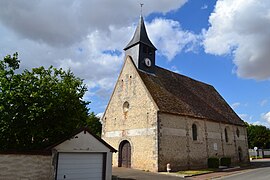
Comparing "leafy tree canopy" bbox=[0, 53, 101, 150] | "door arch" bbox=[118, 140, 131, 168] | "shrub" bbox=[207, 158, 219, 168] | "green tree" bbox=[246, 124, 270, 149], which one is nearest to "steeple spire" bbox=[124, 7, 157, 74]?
"door arch" bbox=[118, 140, 131, 168]

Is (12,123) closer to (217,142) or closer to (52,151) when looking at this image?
(52,151)

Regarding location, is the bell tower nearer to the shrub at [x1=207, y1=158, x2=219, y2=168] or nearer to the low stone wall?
the shrub at [x1=207, y1=158, x2=219, y2=168]

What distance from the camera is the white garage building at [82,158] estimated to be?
11.1 m

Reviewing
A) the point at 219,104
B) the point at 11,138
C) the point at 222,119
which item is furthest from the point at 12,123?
the point at 219,104

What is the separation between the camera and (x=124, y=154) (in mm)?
20875

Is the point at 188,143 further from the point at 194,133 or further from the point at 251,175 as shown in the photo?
the point at 251,175

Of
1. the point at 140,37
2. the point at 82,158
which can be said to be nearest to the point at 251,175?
the point at 82,158

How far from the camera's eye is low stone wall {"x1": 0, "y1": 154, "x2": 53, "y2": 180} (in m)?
9.45

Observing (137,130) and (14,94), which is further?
(137,130)

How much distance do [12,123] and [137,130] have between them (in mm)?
11424

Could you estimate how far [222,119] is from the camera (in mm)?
25594

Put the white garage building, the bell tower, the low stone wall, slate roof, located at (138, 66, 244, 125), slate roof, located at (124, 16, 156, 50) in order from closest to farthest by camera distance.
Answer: the low stone wall
the white garage building
slate roof, located at (138, 66, 244, 125)
the bell tower
slate roof, located at (124, 16, 156, 50)

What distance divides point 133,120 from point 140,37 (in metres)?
8.59

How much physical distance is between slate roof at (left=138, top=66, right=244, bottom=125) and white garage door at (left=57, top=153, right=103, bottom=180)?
26.0 feet
